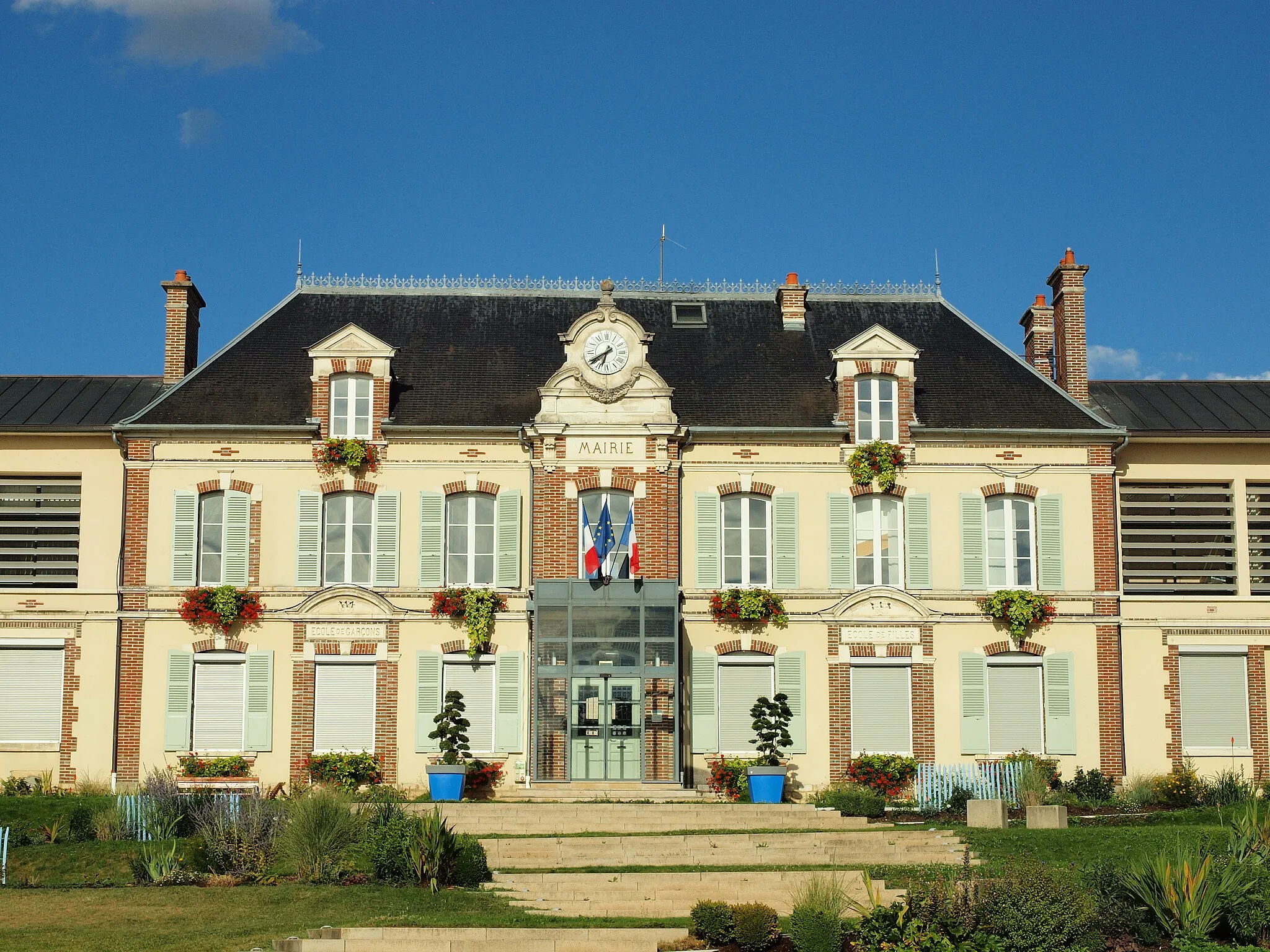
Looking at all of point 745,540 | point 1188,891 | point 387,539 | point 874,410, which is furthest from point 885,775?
point 1188,891

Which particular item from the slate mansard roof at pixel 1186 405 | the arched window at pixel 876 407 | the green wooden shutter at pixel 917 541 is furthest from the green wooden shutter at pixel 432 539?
the slate mansard roof at pixel 1186 405

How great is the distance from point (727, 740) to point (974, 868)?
8.90 meters

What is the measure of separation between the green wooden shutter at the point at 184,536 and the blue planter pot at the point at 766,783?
32.5ft

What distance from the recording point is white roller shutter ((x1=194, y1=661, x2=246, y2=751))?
80.6 feet

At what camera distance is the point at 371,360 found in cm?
2552

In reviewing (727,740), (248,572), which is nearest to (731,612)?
(727,740)

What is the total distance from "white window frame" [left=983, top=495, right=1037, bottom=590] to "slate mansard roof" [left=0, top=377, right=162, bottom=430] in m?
15.0

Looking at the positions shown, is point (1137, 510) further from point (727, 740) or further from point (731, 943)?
point (731, 943)

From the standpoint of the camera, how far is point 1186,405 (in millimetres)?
27203

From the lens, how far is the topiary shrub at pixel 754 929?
1384cm

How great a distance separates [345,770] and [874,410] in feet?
35.4

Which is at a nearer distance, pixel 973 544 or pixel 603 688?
pixel 603 688

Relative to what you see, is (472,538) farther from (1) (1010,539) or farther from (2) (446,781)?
(1) (1010,539)

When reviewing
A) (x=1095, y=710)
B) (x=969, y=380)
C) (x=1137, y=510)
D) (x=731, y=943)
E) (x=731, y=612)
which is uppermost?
(x=969, y=380)
